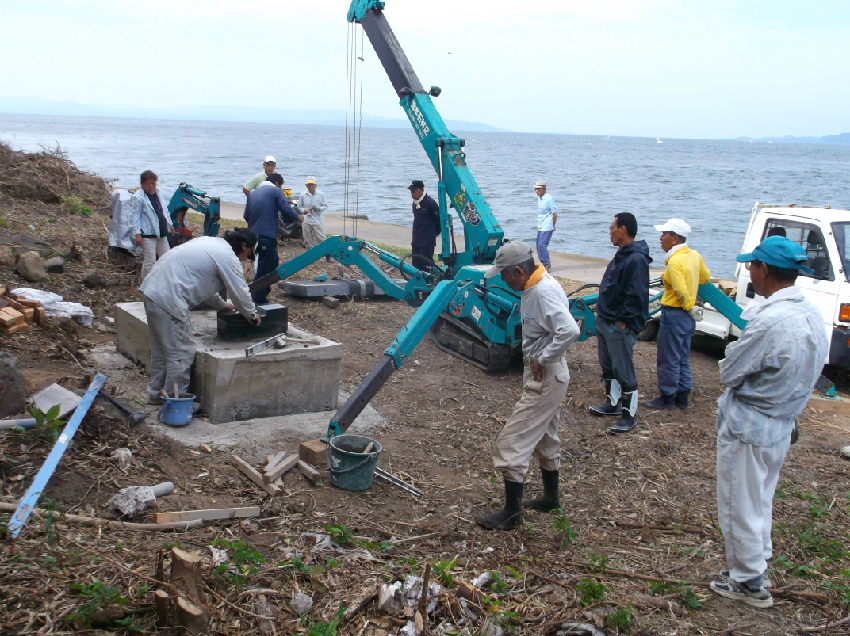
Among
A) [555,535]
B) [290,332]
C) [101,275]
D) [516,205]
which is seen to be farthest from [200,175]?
[555,535]

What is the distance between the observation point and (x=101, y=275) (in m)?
10.1

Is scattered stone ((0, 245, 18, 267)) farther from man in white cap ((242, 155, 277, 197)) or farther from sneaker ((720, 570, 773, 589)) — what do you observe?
sneaker ((720, 570, 773, 589))

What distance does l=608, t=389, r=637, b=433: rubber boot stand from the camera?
711cm

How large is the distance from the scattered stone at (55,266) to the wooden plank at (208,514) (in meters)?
6.71

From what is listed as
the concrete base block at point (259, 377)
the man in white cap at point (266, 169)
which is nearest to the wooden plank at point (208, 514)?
the concrete base block at point (259, 377)

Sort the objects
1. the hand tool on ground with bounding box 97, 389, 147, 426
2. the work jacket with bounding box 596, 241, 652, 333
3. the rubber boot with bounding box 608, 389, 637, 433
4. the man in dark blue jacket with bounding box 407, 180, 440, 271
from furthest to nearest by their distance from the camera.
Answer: the man in dark blue jacket with bounding box 407, 180, 440, 271, the rubber boot with bounding box 608, 389, 637, 433, the work jacket with bounding box 596, 241, 652, 333, the hand tool on ground with bounding box 97, 389, 147, 426

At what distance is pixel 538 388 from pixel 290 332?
9.92 feet

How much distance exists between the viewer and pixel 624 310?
23.4ft

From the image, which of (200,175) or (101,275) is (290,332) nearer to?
(101,275)

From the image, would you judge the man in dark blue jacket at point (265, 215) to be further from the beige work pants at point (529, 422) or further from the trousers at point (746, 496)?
the trousers at point (746, 496)

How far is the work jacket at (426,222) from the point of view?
1121cm

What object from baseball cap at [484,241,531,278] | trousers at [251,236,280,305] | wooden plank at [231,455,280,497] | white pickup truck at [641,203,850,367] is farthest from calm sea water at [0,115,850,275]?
baseball cap at [484,241,531,278]

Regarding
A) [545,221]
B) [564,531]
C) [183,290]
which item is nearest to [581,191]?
[545,221]

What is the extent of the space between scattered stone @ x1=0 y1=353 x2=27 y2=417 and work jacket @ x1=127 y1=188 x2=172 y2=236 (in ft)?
15.2
